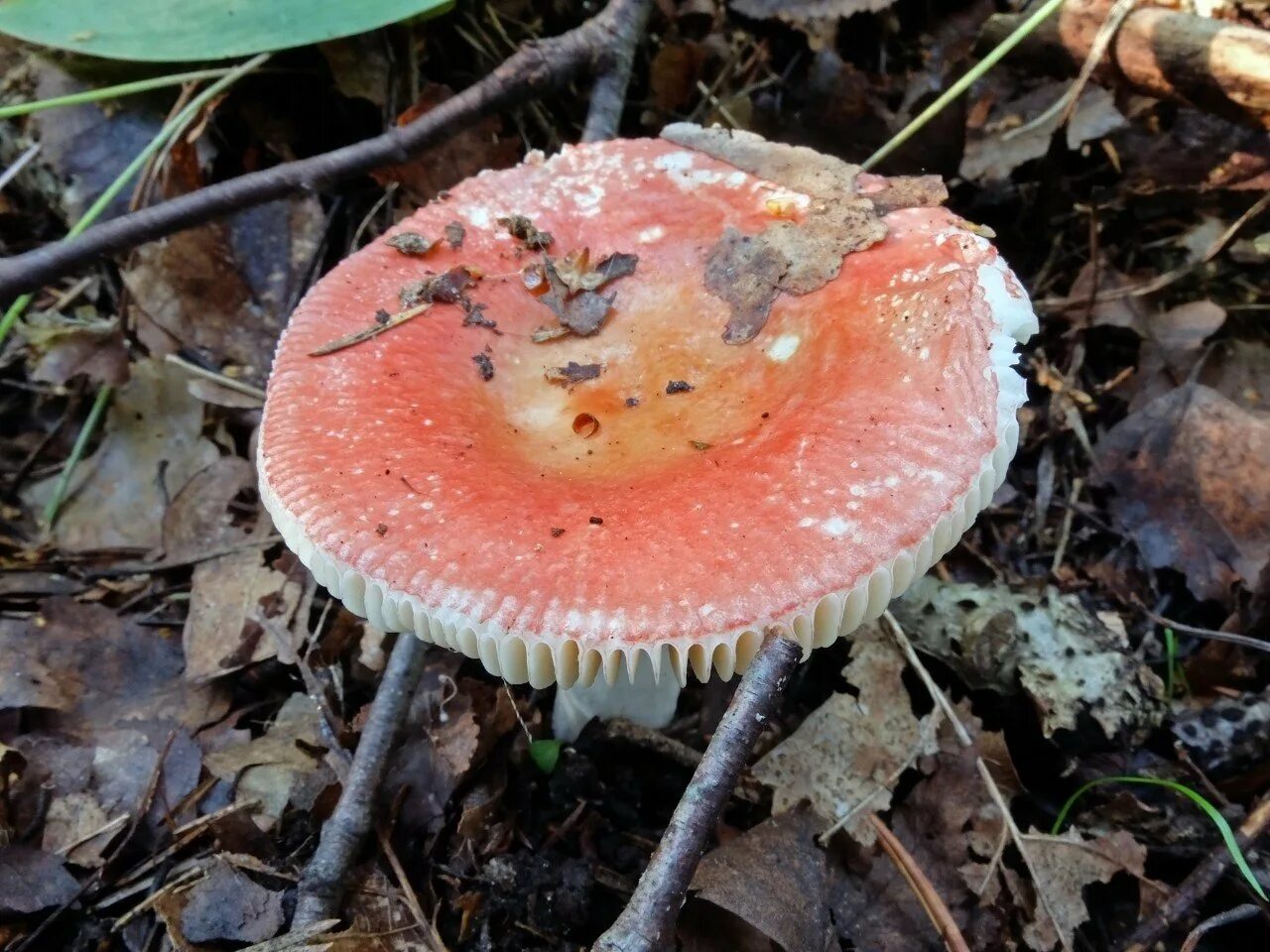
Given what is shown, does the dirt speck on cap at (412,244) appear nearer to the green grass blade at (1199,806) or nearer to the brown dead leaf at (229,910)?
the brown dead leaf at (229,910)

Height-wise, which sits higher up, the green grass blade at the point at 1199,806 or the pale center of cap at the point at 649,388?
the pale center of cap at the point at 649,388

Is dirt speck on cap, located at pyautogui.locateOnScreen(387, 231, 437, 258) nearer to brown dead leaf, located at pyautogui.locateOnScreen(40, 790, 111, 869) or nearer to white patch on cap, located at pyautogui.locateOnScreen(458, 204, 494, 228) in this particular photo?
white patch on cap, located at pyautogui.locateOnScreen(458, 204, 494, 228)

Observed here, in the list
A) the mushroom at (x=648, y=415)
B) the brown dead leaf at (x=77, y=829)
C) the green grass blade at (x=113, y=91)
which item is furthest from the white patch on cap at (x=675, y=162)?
the brown dead leaf at (x=77, y=829)

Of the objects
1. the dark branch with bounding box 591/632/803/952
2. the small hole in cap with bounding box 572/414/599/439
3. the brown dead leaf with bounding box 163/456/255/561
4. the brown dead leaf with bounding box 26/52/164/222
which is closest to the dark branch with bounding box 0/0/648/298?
the brown dead leaf with bounding box 26/52/164/222

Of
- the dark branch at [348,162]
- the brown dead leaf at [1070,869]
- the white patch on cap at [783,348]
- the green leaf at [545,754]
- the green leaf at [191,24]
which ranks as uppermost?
the green leaf at [191,24]

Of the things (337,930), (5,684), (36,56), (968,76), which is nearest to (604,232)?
(968,76)

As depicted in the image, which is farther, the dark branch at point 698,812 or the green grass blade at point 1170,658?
the green grass blade at point 1170,658
